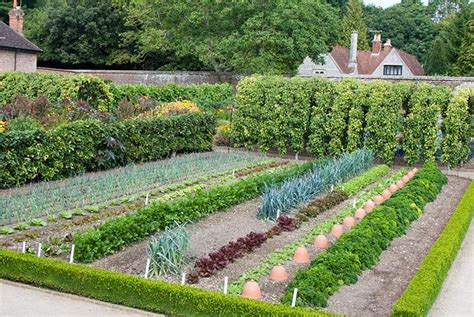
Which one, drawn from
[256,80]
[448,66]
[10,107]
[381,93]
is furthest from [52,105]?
[448,66]

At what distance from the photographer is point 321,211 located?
46.4 feet

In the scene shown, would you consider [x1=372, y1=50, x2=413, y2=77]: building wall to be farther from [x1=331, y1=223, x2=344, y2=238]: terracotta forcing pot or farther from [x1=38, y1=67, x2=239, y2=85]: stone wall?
[x1=331, y1=223, x2=344, y2=238]: terracotta forcing pot

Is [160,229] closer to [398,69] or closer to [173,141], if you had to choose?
[173,141]

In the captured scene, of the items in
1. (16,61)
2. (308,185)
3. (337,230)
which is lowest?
(337,230)

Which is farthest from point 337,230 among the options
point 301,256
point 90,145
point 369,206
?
point 90,145

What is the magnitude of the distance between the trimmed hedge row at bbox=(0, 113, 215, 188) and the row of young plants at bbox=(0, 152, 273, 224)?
388 millimetres

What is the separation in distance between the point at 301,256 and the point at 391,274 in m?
1.44

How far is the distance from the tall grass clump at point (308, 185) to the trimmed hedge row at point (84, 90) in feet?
33.1

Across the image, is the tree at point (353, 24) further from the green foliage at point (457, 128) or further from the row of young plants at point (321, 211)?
the row of young plants at point (321, 211)

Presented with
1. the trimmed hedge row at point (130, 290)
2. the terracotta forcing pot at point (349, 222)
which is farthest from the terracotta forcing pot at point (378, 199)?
the trimmed hedge row at point (130, 290)

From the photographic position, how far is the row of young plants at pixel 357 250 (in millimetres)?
8688

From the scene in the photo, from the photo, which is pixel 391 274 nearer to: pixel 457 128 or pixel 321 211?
pixel 321 211

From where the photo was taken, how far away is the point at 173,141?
825 inches

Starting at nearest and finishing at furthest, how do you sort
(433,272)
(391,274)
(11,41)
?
1. (433,272)
2. (391,274)
3. (11,41)
